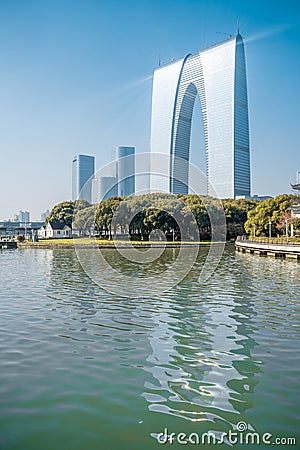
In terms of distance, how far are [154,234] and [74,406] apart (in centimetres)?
7037

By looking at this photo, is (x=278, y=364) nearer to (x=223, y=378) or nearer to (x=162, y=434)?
(x=223, y=378)

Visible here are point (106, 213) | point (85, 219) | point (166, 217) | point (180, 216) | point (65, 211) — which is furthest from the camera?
point (65, 211)

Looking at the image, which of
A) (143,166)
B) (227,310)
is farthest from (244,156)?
(227,310)

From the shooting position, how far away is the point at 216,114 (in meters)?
174

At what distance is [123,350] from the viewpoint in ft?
37.5

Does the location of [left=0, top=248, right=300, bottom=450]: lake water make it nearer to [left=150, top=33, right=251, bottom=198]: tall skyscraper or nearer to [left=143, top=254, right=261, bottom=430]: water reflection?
[left=143, top=254, right=261, bottom=430]: water reflection

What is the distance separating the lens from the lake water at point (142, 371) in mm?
7250
